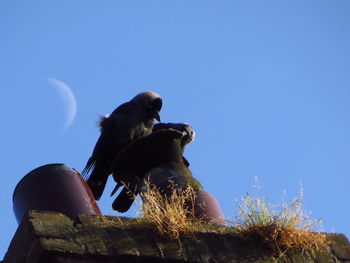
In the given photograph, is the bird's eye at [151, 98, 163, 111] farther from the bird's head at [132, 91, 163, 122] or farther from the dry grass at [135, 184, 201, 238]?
the dry grass at [135, 184, 201, 238]

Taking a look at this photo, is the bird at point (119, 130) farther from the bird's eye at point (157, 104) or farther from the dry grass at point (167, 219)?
the dry grass at point (167, 219)

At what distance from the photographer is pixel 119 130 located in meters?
8.83

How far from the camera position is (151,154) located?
5492mm

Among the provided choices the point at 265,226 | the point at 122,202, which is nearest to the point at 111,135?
the point at 122,202

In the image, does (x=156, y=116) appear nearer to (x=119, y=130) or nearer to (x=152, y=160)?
(x=119, y=130)

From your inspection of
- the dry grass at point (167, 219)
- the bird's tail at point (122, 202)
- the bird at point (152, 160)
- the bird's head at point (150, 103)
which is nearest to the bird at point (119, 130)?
the bird's head at point (150, 103)

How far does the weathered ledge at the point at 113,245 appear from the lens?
3.45 metres

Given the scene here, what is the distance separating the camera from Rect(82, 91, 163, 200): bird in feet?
25.7

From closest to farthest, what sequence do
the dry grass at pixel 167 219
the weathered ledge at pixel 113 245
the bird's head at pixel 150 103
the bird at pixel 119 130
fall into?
the weathered ledge at pixel 113 245
the dry grass at pixel 167 219
the bird at pixel 119 130
the bird's head at pixel 150 103

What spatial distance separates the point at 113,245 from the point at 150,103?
19.5ft

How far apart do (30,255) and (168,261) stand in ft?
2.07

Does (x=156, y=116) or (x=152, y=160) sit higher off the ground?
(x=156, y=116)

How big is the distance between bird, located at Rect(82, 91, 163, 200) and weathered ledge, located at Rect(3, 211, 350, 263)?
3.73 m

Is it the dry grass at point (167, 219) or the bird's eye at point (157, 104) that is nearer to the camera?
the dry grass at point (167, 219)
